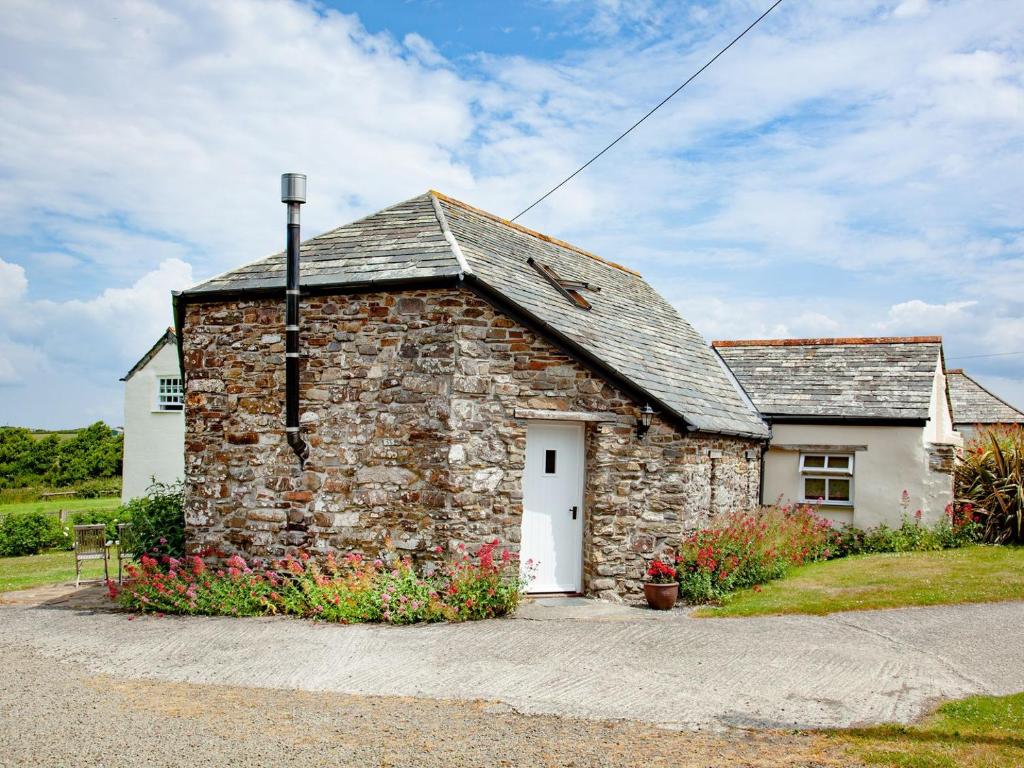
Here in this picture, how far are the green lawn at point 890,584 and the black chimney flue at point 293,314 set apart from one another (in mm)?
5672

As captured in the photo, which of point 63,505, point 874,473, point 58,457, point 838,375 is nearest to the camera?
point 874,473

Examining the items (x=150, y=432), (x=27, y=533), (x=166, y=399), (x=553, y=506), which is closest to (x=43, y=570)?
(x=27, y=533)

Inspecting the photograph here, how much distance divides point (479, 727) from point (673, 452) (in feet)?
21.4

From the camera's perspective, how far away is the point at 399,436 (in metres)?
10.9

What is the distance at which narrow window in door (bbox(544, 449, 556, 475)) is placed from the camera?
11.5 m

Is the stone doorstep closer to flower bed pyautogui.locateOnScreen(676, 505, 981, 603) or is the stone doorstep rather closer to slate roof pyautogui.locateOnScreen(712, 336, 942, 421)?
flower bed pyautogui.locateOnScreen(676, 505, 981, 603)

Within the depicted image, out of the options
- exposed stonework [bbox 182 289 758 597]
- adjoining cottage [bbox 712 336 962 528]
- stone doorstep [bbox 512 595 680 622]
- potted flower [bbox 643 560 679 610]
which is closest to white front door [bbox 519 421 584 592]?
exposed stonework [bbox 182 289 758 597]

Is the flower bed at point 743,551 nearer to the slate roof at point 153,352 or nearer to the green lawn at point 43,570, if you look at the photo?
the green lawn at point 43,570

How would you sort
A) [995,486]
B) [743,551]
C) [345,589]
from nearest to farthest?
[345,589] → [743,551] → [995,486]

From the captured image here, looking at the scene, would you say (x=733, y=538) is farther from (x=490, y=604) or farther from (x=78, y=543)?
(x=78, y=543)

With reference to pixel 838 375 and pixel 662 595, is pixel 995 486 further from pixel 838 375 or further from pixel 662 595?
pixel 662 595

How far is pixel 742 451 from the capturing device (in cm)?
1612

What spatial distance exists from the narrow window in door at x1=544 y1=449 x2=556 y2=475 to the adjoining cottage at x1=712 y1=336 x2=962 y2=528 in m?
7.89

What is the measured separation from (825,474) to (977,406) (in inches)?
797
